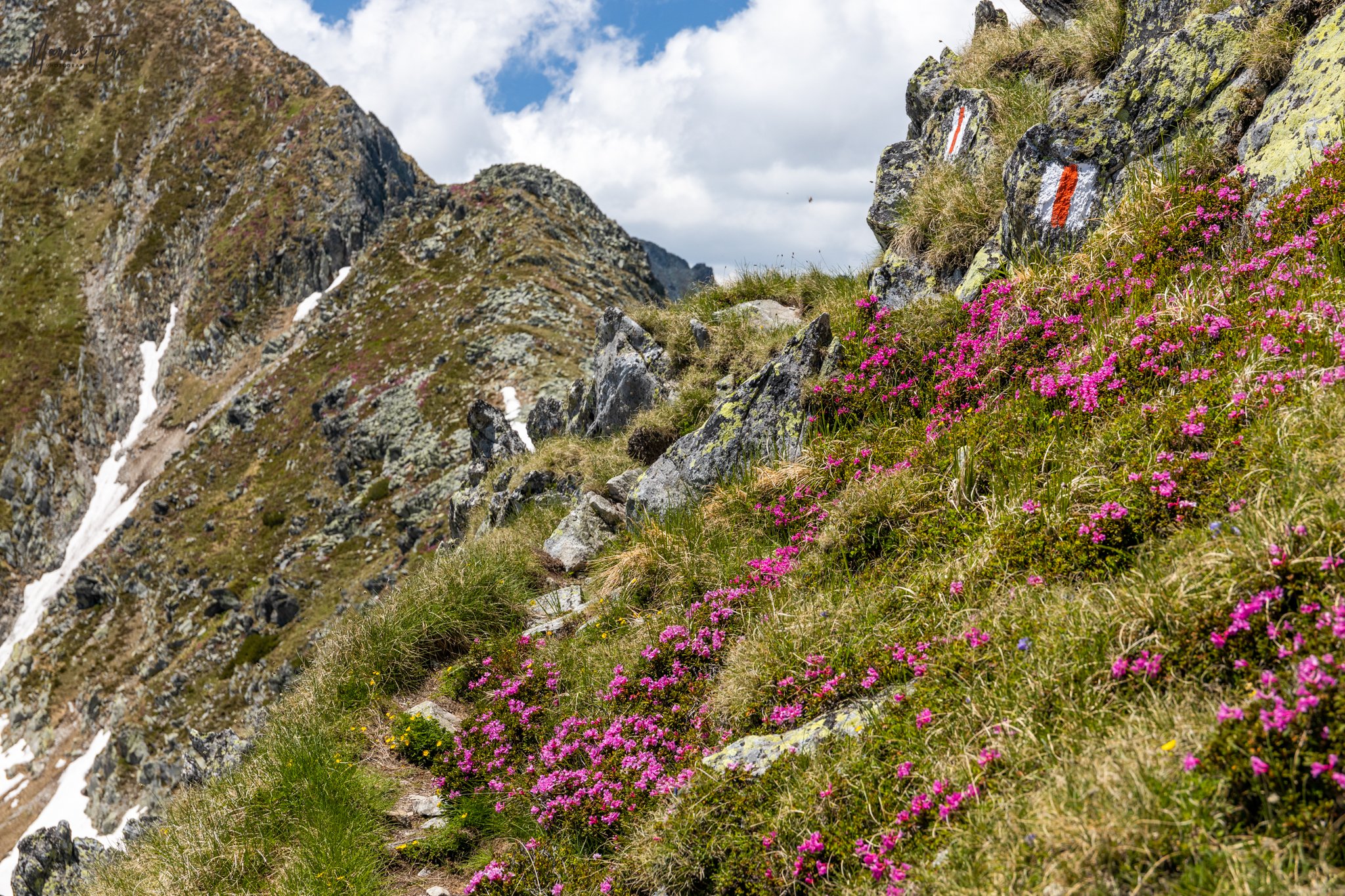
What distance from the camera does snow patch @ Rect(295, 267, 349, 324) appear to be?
81.2 metres

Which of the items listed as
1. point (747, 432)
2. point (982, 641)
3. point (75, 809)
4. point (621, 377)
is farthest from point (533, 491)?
point (75, 809)

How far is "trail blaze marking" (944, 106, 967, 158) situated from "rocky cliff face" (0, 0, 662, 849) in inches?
1447

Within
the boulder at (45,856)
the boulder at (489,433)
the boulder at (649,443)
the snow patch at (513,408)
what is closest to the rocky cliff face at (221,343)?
the snow patch at (513,408)

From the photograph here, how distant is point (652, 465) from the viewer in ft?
35.6

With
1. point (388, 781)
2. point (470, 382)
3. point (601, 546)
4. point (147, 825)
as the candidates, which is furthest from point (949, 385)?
point (470, 382)

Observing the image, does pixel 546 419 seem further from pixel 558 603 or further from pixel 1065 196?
pixel 1065 196

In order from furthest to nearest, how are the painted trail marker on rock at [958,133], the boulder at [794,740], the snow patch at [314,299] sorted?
the snow patch at [314,299], the painted trail marker on rock at [958,133], the boulder at [794,740]

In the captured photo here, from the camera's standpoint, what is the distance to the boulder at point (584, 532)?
35.1 ft

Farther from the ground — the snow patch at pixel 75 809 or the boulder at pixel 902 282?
the boulder at pixel 902 282

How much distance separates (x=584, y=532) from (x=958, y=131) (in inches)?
349

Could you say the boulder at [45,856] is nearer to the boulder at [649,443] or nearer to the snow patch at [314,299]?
the boulder at [649,443]

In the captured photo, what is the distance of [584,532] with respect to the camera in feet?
36.0

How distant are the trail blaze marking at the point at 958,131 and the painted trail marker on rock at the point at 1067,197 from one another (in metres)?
3.02

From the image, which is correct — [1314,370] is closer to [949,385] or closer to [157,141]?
[949,385]
